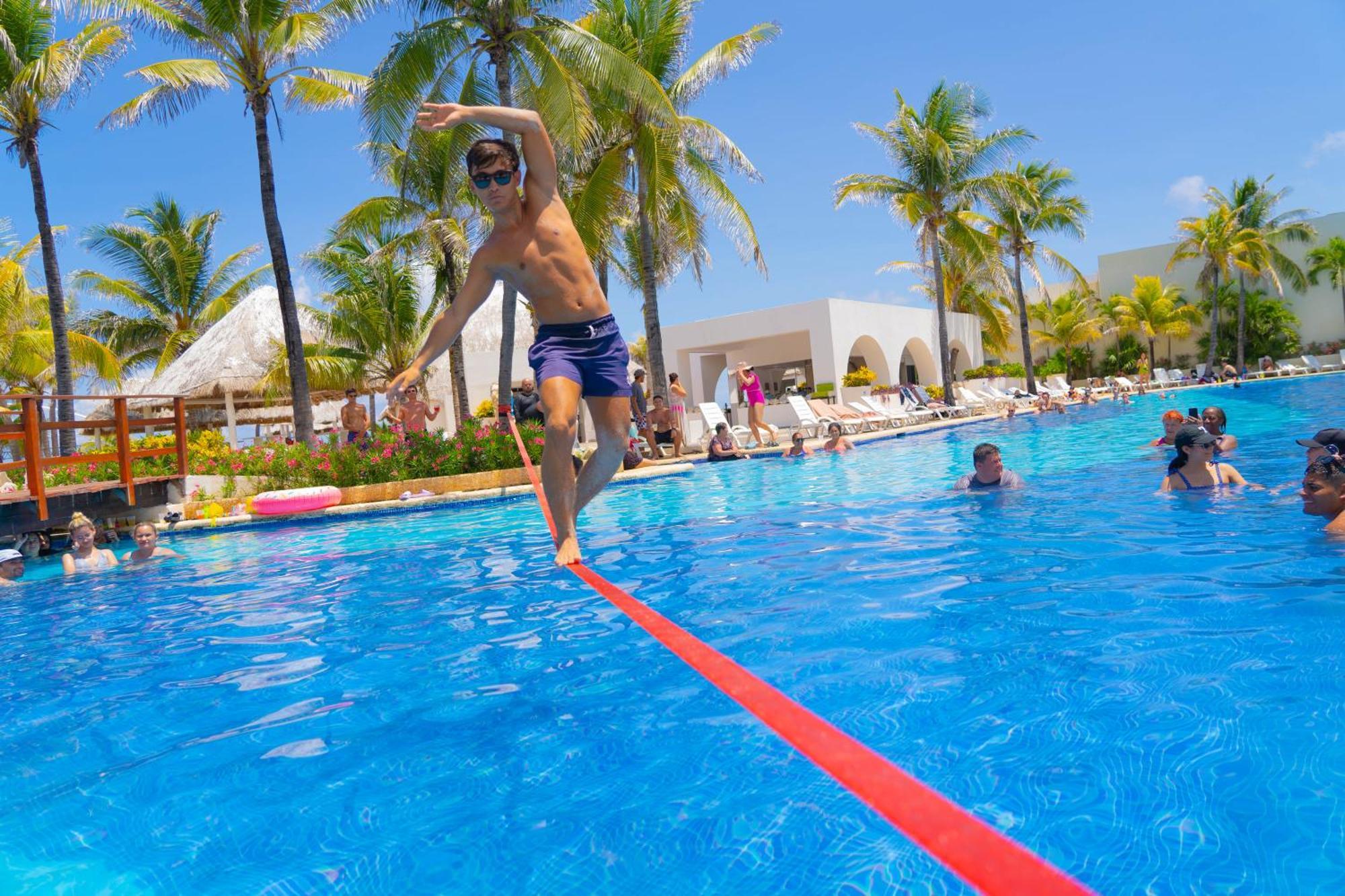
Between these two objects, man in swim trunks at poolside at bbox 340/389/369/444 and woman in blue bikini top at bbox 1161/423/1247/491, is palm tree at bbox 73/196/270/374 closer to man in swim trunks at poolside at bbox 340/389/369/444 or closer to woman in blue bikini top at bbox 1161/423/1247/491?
man in swim trunks at poolside at bbox 340/389/369/444

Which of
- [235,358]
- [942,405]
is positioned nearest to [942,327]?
[942,405]

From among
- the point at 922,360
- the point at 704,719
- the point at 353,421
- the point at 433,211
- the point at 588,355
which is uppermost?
the point at 433,211

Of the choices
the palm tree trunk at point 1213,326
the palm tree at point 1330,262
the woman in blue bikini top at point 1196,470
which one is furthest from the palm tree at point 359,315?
the palm tree at point 1330,262

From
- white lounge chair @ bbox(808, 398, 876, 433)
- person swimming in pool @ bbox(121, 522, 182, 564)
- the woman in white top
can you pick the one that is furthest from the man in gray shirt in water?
white lounge chair @ bbox(808, 398, 876, 433)

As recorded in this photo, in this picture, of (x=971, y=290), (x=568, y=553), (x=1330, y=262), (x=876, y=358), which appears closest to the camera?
(x=568, y=553)

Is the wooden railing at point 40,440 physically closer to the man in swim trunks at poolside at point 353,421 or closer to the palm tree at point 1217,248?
the man in swim trunks at poolside at point 353,421

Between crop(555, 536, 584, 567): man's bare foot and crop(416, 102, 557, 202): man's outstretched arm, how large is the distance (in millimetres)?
1418

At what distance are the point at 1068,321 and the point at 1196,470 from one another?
124 ft

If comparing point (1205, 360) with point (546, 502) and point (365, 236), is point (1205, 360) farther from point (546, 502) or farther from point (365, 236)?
point (546, 502)

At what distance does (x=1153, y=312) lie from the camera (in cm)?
4147

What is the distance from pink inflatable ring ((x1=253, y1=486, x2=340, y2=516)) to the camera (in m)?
13.1

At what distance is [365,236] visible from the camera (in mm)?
25891

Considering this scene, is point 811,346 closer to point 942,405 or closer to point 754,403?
point 942,405

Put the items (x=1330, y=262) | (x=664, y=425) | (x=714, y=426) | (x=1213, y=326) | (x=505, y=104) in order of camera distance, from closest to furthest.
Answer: (x=505, y=104), (x=664, y=425), (x=714, y=426), (x=1330, y=262), (x=1213, y=326)
